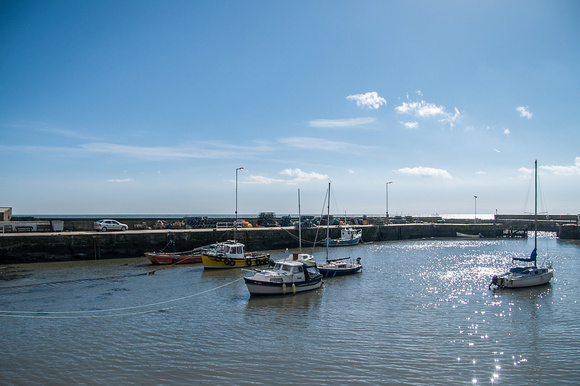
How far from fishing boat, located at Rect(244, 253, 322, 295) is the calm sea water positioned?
833mm

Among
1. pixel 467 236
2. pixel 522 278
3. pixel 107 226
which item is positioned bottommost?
pixel 467 236

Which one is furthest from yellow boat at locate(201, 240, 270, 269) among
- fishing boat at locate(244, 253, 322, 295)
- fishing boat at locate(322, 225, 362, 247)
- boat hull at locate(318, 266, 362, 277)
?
fishing boat at locate(322, 225, 362, 247)

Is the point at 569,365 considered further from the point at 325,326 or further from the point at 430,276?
the point at 430,276

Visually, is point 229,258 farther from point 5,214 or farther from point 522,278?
point 5,214

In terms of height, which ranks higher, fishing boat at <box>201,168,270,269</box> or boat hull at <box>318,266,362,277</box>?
fishing boat at <box>201,168,270,269</box>

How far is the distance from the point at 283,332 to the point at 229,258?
729 inches

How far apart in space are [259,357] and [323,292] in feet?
41.7

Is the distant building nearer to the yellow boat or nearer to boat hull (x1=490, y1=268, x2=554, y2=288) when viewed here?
the yellow boat

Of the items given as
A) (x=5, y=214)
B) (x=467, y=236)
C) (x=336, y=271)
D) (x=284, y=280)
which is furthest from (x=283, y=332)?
(x=467, y=236)

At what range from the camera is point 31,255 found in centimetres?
3772

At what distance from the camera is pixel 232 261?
117 feet

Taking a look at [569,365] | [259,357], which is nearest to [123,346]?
[259,357]

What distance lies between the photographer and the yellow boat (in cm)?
3447

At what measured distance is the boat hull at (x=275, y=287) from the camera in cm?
2421
